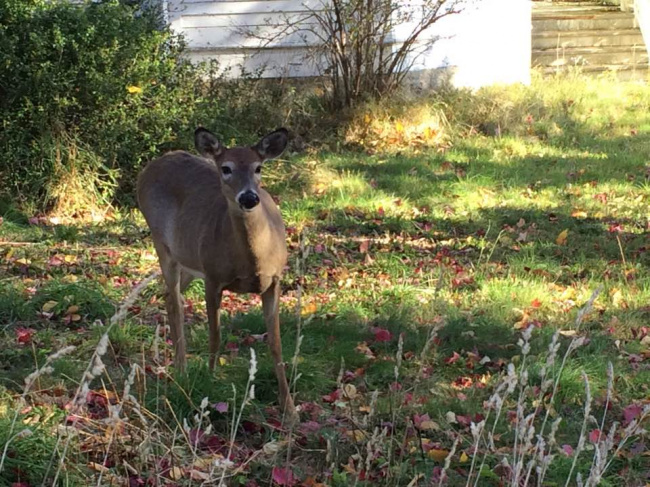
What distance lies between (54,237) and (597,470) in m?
6.49

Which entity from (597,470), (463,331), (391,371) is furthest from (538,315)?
(597,470)

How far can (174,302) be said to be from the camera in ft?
18.2

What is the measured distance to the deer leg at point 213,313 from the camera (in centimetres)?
493

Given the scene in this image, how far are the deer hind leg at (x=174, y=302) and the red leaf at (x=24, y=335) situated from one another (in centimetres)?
82

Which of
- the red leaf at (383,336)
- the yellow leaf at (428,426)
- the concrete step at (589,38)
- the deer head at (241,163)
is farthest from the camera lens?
the concrete step at (589,38)

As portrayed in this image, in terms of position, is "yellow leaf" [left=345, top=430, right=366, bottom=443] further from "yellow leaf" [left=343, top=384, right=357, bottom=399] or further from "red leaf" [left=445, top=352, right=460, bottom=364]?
"red leaf" [left=445, top=352, right=460, bottom=364]

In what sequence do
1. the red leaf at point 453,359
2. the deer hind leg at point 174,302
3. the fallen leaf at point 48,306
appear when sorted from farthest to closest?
the fallen leaf at point 48,306 < the red leaf at point 453,359 < the deer hind leg at point 174,302

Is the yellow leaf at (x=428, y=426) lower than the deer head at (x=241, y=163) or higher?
lower

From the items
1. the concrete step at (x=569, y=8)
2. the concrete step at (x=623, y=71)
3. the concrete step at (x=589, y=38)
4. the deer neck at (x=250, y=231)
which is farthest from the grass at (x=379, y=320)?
the concrete step at (x=569, y=8)

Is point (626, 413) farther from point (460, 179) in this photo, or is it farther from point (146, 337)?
point (460, 179)

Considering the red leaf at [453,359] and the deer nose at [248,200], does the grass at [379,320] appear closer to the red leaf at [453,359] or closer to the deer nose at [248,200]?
the red leaf at [453,359]

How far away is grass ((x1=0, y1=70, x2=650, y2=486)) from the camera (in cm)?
395

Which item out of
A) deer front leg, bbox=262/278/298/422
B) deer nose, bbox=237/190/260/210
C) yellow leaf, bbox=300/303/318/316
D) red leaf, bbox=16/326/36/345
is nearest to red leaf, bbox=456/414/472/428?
deer front leg, bbox=262/278/298/422

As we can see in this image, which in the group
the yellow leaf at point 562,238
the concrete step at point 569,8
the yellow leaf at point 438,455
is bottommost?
the yellow leaf at point 438,455
